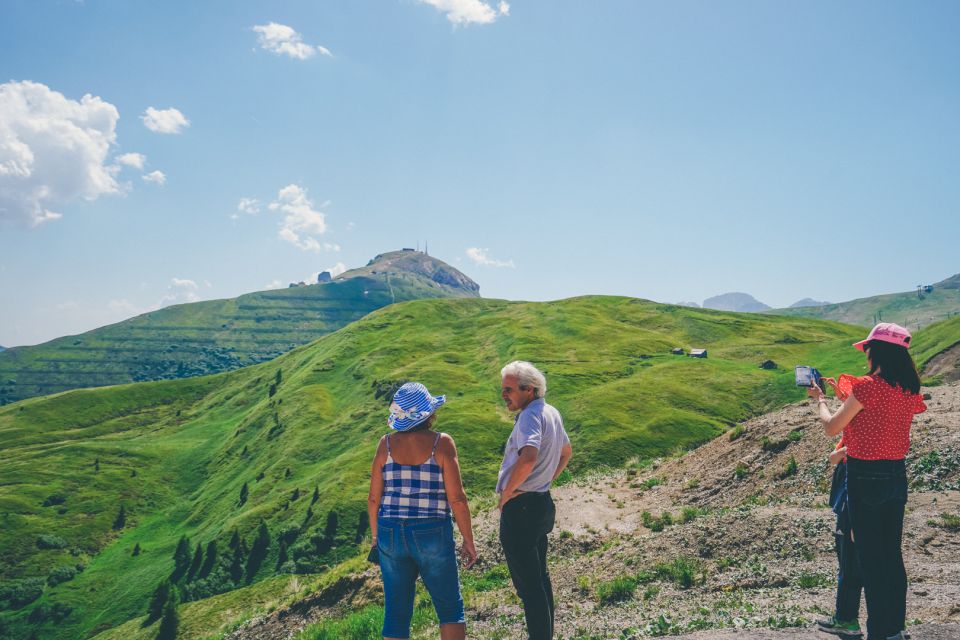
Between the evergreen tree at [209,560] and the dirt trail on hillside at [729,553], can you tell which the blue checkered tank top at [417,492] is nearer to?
the dirt trail on hillside at [729,553]

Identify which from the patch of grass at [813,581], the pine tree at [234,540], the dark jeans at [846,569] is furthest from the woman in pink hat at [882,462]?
the pine tree at [234,540]

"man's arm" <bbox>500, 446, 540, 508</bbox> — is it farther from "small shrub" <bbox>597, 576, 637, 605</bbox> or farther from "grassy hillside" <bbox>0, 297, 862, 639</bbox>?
"grassy hillside" <bbox>0, 297, 862, 639</bbox>

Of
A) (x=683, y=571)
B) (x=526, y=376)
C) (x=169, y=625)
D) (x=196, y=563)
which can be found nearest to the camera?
(x=526, y=376)

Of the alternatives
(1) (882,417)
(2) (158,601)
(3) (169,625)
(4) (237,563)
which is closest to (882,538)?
(1) (882,417)

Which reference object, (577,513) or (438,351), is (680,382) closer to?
(577,513)

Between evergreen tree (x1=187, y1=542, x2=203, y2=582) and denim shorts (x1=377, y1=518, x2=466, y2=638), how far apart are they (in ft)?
272

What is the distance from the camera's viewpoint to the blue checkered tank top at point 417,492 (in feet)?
22.8


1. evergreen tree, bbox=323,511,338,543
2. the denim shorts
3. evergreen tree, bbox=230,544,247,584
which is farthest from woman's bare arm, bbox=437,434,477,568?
evergreen tree, bbox=230,544,247,584

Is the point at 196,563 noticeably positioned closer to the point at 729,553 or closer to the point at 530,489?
the point at 729,553

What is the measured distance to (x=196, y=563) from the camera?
77.2 metres

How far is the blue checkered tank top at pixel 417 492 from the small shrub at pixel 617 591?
333 inches

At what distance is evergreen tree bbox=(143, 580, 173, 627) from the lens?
6625 centimetres

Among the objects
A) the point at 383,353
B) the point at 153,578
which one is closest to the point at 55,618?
the point at 153,578

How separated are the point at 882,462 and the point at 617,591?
8.05 meters
